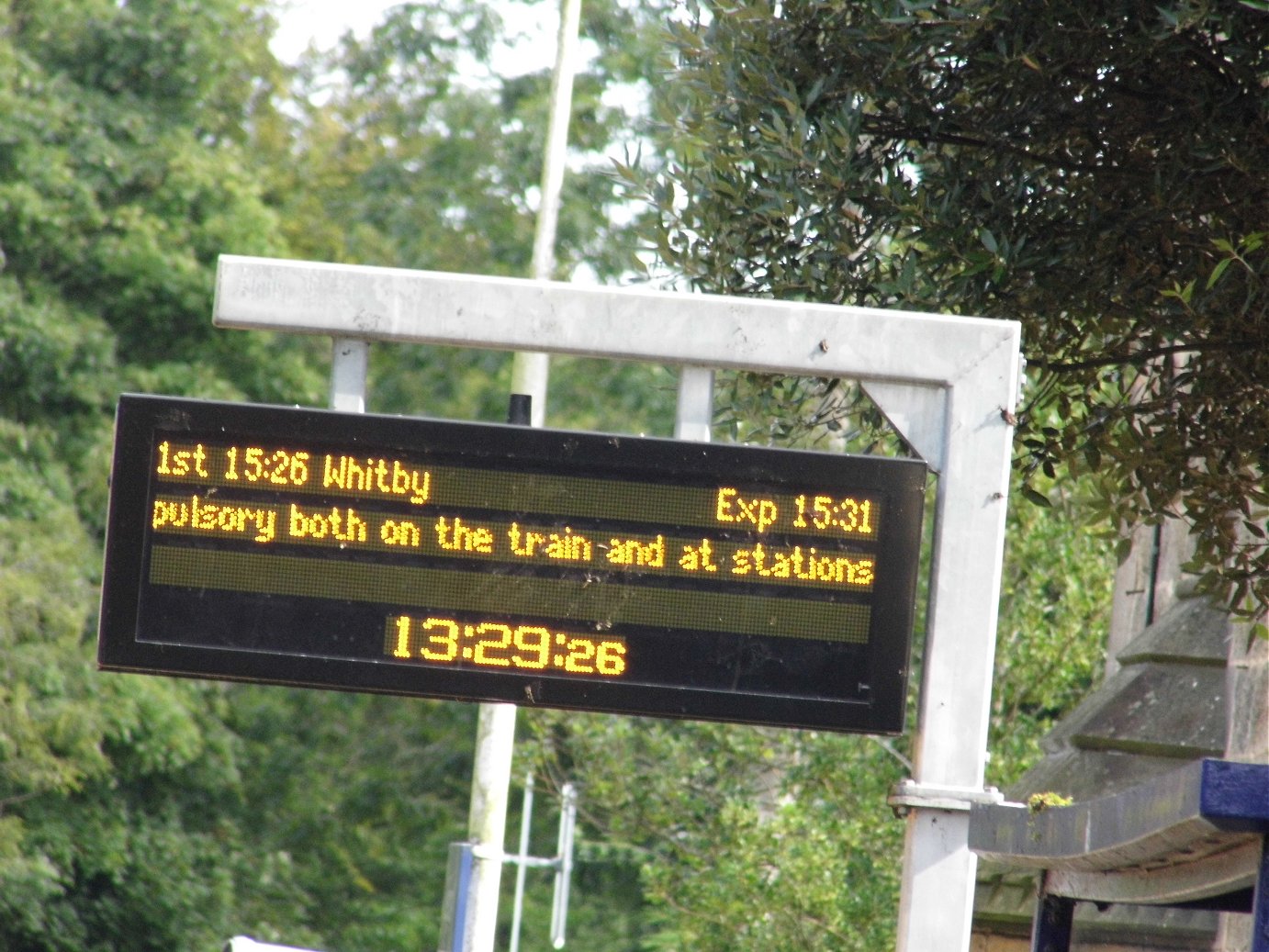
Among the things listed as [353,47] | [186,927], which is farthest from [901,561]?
[353,47]

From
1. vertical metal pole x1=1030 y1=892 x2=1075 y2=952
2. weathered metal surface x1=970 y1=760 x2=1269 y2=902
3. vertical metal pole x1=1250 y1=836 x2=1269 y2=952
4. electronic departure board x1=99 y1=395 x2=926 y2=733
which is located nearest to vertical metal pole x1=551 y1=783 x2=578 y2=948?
vertical metal pole x1=1030 y1=892 x2=1075 y2=952

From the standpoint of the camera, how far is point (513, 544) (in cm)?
623

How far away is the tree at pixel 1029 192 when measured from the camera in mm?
8602

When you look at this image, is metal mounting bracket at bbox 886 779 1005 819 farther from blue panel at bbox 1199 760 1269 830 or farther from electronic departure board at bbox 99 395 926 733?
blue panel at bbox 1199 760 1269 830

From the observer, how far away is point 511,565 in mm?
6215

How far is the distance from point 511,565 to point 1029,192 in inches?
163

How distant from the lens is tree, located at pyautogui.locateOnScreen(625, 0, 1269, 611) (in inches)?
339

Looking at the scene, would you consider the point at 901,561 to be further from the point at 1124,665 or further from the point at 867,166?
the point at 1124,665

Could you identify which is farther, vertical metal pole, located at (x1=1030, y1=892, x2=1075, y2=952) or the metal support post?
vertical metal pole, located at (x1=1030, y1=892, x2=1075, y2=952)

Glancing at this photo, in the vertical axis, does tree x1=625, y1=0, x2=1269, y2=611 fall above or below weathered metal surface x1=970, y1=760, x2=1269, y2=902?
above

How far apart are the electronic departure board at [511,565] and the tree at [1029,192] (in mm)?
2711

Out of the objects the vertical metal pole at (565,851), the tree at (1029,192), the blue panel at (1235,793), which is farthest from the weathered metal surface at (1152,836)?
the vertical metal pole at (565,851)

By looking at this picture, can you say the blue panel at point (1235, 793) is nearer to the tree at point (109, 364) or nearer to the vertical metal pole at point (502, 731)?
the vertical metal pole at point (502, 731)

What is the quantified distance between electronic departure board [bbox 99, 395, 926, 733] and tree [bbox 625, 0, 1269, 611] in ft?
8.90
